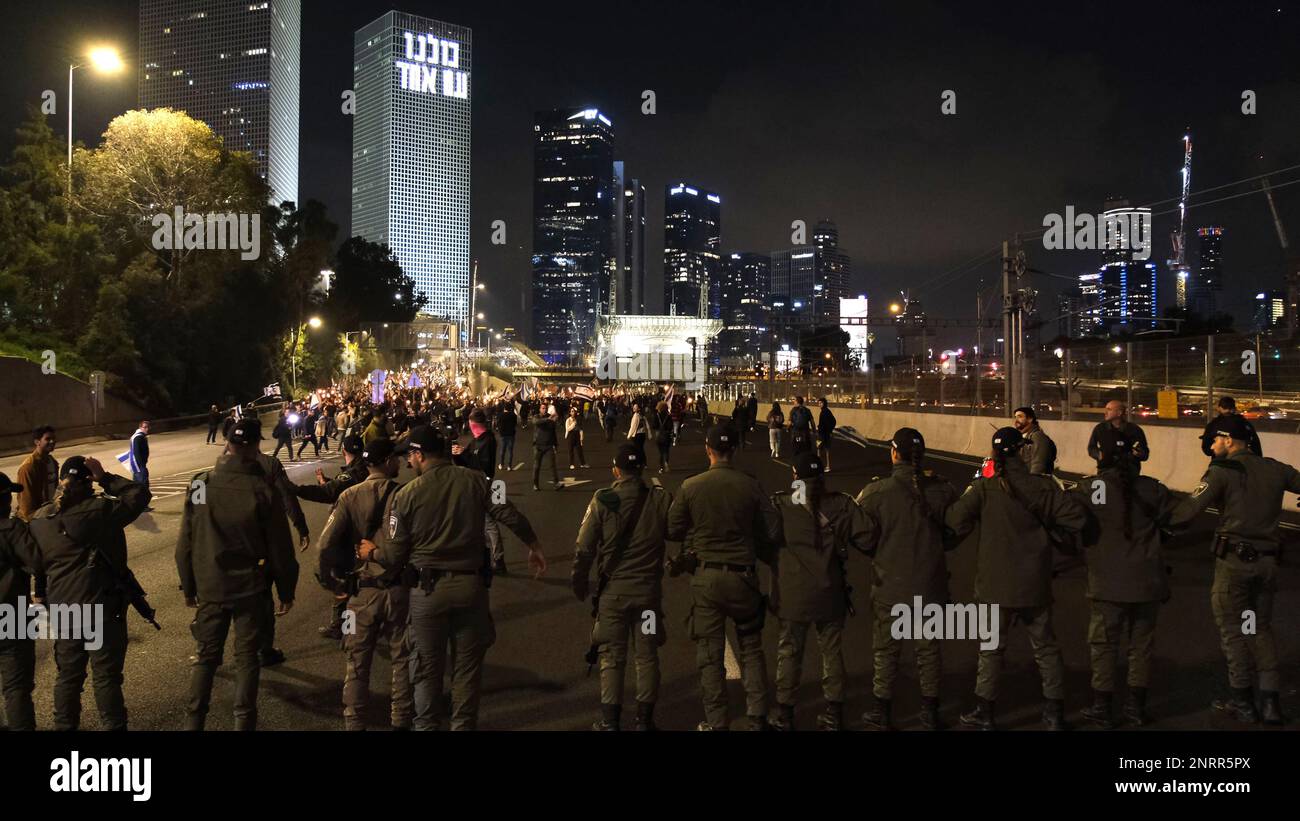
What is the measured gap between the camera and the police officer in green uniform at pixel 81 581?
481cm

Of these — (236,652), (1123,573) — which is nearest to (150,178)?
(236,652)

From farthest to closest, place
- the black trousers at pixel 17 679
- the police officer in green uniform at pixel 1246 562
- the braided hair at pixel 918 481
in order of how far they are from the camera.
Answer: the braided hair at pixel 918 481 → the police officer in green uniform at pixel 1246 562 → the black trousers at pixel 17 679

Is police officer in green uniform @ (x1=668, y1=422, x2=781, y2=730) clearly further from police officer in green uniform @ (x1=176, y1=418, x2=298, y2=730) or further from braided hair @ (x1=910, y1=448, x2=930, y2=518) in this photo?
police officer in green uniform @ (x1=176, y1=418, x2=298, y2=730)

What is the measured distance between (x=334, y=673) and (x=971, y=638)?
4802 millimetres

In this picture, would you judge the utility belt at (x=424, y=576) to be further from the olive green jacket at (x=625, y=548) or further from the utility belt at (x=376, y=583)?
the olive green jacket at (x=625, y=548)

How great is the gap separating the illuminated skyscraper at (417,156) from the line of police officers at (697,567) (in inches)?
4286

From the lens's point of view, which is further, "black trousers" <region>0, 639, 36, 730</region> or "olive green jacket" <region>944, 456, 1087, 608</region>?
"olive green jacket" <region>944, 456, 1087, 608</region>

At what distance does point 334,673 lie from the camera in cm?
633

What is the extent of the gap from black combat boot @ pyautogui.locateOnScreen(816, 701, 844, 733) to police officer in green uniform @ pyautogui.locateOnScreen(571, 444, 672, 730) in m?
0.99

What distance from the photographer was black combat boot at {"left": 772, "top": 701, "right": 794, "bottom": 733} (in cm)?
500

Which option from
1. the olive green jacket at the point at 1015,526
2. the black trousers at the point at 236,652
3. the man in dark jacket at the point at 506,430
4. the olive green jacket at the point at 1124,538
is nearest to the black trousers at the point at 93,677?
the black trousers at the point at 236,652

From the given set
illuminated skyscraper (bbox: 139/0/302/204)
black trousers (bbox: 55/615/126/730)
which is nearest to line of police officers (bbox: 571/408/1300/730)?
black trousers (bbox: 55/615/126/730)
